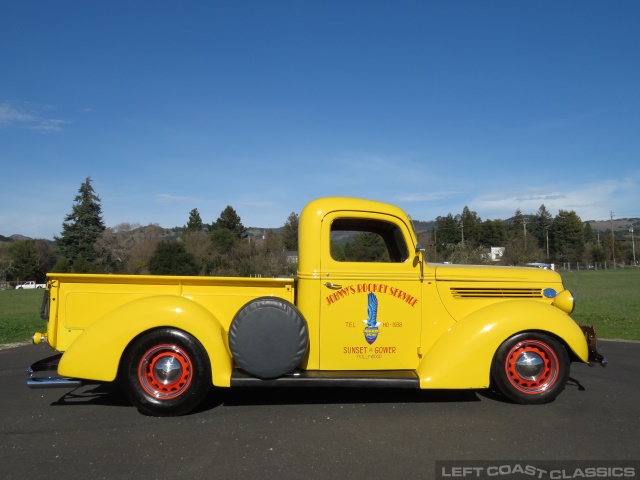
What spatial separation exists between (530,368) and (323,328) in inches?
84.5

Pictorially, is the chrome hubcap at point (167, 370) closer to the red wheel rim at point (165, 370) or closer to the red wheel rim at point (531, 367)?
the red wheel rim at point (165, 370)

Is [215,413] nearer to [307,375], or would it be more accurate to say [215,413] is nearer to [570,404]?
[307,375]

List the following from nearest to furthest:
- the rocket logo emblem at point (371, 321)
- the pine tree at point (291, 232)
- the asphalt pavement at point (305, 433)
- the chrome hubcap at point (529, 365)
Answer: the asphalt pavement at point (305, 433) < the chrome hubcap at point (529, 365) < the rocket logo emblem at point (371, 321) < the pine tree at point (291, 232)

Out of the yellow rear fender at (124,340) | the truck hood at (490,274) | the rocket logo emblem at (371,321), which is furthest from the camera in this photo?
the truck hood at (490,274)

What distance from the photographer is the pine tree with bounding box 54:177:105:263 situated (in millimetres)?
55188

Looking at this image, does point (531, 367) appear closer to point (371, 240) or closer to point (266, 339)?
point (371, 240)

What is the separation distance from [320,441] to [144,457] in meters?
1.37

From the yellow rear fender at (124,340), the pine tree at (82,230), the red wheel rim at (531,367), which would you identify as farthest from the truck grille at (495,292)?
the pine tree at (82,230)

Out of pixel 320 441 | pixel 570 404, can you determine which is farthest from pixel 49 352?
pixel 570 404

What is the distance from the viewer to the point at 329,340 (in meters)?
4.97

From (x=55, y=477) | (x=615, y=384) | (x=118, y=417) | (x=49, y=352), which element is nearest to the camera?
(x=55, y=477)

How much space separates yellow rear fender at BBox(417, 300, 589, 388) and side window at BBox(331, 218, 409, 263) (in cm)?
103

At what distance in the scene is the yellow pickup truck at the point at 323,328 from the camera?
15.3 feet

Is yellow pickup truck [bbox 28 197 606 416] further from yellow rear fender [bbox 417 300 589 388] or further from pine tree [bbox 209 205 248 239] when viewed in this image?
pine tree [bbox 209 205 248 239]
